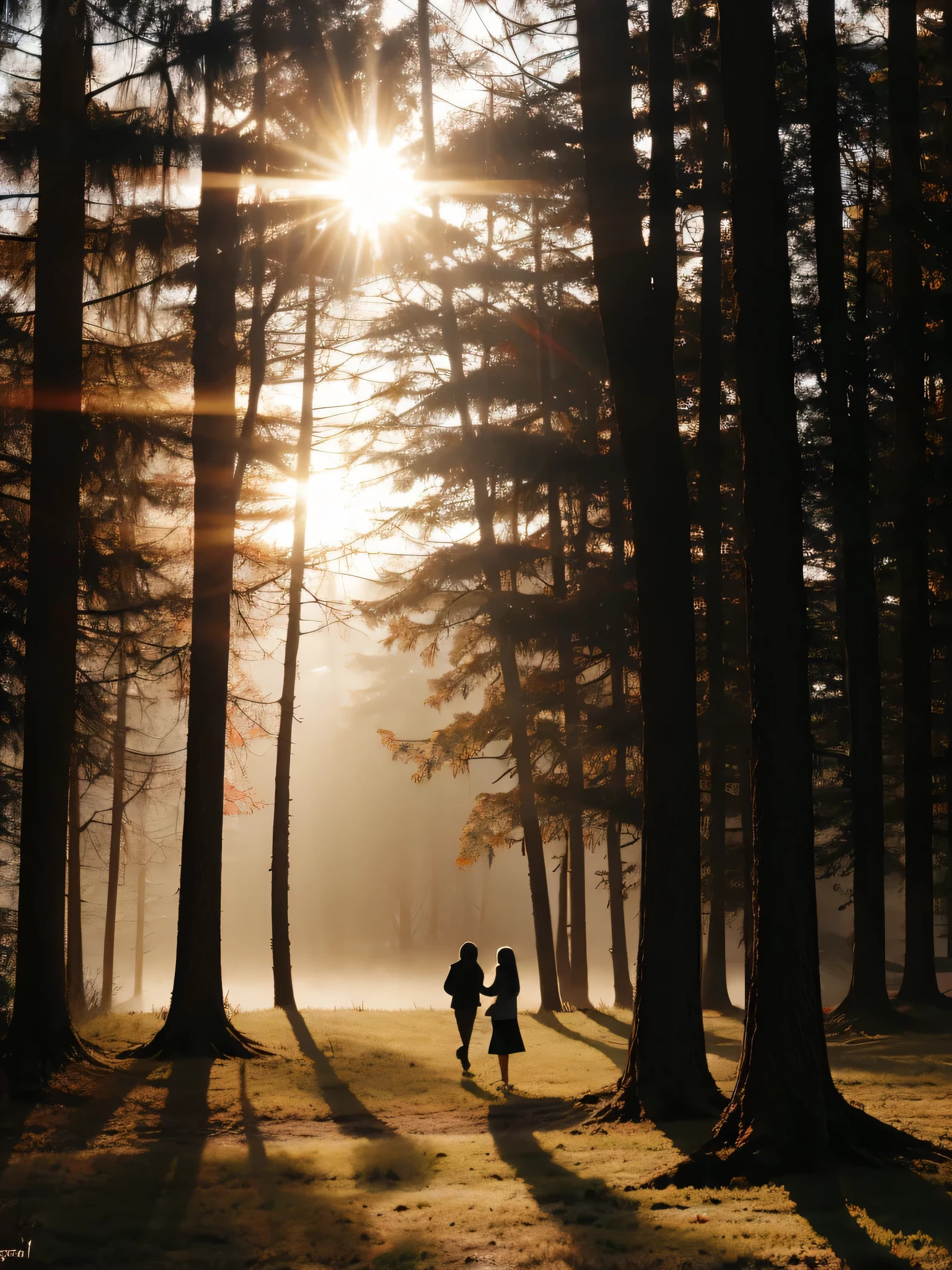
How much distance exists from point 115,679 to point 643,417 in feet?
35.1

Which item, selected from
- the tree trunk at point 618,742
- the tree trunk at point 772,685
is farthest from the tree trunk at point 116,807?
the tree trunk at point 772,685

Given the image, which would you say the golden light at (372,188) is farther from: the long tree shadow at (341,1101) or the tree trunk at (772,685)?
the long tree shadow at (341,1101)

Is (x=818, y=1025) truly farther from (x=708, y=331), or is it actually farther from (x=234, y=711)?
(x=234, y=711)

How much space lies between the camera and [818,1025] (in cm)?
660

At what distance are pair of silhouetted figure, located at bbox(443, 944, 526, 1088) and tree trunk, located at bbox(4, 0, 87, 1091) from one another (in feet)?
14.6

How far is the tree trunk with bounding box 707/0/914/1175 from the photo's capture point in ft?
20.9

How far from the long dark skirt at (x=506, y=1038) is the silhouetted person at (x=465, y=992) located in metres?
0.86

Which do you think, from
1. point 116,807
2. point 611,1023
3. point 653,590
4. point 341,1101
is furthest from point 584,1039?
point 116,807

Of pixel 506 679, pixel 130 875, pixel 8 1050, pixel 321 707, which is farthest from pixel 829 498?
pixel 321 707

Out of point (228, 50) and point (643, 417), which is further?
point (228, 50)

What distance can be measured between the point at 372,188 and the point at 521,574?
770 centimetres

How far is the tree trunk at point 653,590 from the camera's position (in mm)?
8289

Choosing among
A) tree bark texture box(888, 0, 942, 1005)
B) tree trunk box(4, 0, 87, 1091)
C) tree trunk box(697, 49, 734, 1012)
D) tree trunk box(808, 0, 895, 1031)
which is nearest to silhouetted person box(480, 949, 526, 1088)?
tree trunk box(4, 0, 87, 1091)

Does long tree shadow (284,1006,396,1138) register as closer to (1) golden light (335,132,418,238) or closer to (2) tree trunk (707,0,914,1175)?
(2) tree trunk (707,0,914,1175)
